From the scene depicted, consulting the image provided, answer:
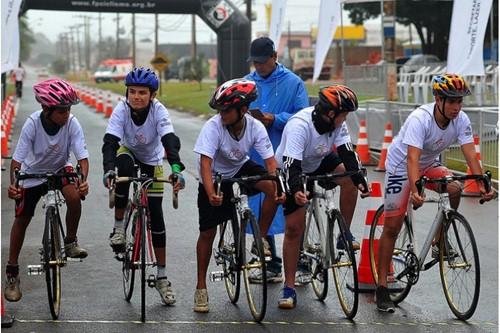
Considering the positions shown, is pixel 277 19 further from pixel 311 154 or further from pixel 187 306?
pixel 187 306

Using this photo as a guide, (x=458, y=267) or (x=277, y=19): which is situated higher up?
(x=277, y=19)

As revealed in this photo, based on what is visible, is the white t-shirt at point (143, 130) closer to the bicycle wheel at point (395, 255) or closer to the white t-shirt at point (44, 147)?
the white t-shirt at point (44, 147)

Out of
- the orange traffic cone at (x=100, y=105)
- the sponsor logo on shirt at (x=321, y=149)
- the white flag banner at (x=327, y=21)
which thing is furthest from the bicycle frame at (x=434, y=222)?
the orange traffic cone at (x=100, y=105)

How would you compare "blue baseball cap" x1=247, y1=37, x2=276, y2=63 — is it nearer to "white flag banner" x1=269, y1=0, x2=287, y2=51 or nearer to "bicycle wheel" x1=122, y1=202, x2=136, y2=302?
"bicycle wheel" x1=122, y1=202, x2=136, y2=302

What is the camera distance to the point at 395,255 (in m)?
8.51

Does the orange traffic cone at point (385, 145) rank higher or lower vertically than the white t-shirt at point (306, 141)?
lower

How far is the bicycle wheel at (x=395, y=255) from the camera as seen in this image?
8336mm

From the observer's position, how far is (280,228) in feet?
30.3

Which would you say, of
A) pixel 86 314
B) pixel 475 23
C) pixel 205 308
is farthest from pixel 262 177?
pixel 475 23

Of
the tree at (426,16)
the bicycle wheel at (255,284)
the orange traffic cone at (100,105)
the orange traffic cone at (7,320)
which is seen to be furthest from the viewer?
the tree at (426,16)

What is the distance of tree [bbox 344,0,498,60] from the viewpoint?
55.5m

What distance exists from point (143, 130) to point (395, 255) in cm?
234

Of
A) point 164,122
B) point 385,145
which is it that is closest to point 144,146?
point 164,122

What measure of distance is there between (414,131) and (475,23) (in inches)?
473
